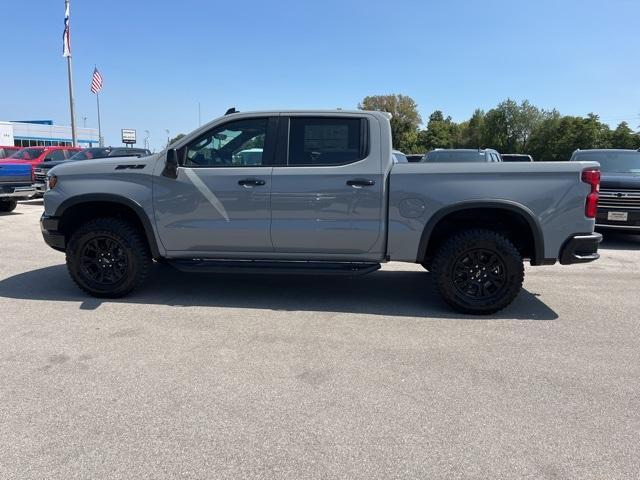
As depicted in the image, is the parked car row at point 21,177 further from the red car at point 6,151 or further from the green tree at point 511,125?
the green tree at point 511,125

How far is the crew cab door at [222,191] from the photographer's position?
5.04 meters

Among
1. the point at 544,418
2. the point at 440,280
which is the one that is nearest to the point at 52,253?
the point at 440,280

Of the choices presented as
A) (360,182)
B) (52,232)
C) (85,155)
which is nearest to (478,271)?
(360,182)

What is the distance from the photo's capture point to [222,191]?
199 inches

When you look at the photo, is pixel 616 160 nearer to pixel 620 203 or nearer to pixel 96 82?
pixel 620 203

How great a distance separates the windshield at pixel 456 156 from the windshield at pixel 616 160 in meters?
2.38

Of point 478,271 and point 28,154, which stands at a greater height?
point 28,154

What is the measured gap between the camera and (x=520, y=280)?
489 cm

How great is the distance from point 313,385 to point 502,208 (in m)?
2.56

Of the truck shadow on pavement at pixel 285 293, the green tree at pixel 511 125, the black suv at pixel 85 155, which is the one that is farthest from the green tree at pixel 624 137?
the truck shadow on pavement at pixel 285 293

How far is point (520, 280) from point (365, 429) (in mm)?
2687

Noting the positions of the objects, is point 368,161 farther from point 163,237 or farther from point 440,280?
point 163,237

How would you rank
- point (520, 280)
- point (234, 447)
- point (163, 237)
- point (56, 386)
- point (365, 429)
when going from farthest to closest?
point (163, 237) → point (520, 280) → point (56, 386) → point (365, 429) → point (234, 447)

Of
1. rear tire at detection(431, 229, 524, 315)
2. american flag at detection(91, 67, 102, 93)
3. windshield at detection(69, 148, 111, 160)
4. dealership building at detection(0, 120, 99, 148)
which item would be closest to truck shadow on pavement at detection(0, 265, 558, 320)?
rear tire at detection(431, 229, 524, 315)
